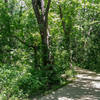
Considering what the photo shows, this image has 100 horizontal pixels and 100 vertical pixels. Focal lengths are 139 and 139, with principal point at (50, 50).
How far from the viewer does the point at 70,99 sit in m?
5.38

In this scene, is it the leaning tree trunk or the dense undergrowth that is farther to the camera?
the leaning tree trunk

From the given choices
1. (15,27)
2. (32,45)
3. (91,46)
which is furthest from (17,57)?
(91,46)

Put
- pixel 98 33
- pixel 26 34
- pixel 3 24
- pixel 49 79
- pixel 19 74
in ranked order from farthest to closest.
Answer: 1. pixel 98 33
2. pixel 26 34
3. pixel 3 24
4. pixel 49 79
5. pixel 19 74

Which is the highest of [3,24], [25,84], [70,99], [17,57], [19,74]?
[3,24]

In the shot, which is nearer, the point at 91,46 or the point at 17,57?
the point at 17,57

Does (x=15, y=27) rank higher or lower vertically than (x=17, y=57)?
higher

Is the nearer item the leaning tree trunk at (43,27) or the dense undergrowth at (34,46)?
the dense undergrowth at (34,46)

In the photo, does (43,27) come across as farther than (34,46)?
No

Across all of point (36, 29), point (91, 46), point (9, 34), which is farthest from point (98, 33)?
point (9, 34)

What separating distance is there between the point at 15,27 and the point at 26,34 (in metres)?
0.77

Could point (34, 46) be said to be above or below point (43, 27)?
below

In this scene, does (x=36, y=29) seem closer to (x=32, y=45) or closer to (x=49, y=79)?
(x=32, y=45)

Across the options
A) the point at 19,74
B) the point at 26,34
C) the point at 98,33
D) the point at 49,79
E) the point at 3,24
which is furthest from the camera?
the point at 98,33

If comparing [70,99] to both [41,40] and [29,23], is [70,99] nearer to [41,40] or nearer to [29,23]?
[41,40]
